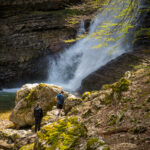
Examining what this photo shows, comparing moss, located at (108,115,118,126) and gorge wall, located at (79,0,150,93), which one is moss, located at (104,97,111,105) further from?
gorge wall, located at (79,0,150,93)

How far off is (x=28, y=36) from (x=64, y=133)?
24740 millimetres

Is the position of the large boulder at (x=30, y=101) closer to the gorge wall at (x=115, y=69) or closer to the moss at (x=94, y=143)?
the gorge wall at (x=115, y=69)

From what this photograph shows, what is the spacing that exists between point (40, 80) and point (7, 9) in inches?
486

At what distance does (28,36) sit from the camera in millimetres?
26719

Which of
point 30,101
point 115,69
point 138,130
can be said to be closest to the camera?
point 138,130

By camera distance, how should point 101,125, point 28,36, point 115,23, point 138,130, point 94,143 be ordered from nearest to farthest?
point 94,143 → point 138,130 → point 101,125 → point 115,23 → point 28,36

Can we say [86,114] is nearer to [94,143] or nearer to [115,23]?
[115,23]

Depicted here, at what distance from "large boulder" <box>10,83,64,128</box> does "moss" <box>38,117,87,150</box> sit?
22.4 feet

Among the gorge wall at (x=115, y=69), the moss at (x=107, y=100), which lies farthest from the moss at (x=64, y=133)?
the gorge wall at (x=115, y=69)

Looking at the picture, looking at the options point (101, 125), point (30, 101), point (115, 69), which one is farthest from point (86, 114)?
point (115, 69)

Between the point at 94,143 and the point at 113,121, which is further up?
the point at 94,143

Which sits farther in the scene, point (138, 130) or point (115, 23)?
point (115, 23)

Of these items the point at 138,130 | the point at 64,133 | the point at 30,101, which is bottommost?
the point at 30,101

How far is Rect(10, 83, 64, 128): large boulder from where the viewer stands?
36.2ft
